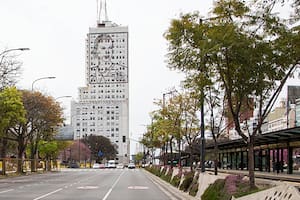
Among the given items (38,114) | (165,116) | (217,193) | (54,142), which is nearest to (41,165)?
(54,142)

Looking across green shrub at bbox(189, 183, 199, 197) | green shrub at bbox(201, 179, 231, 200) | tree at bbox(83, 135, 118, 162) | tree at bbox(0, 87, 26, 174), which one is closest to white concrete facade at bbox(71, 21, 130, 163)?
tree at bbox(83, 135, 118, 162)

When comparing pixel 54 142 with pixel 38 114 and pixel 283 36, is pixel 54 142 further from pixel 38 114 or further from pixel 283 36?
Answer: pixel 283 36

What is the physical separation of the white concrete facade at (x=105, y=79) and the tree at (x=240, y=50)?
12134 centimetres

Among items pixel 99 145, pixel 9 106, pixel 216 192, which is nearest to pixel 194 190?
pixel 216 192

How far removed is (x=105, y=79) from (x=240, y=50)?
12737 cm

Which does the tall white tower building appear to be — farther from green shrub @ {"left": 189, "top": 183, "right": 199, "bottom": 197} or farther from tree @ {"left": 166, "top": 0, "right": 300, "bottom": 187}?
tree @ {"left": 166, "top": 0, "right": 300, "bottom": 187}

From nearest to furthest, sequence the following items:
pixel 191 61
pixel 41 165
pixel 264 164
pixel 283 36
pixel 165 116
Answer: pixel 283 36 < pixel 191 61 < pixel 165 116 < pixel 264 164 < pixel 41 165

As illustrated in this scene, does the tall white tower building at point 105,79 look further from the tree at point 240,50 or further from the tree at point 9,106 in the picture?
the tree at point 240,50

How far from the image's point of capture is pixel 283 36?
16.7 meters

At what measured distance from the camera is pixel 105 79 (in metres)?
144

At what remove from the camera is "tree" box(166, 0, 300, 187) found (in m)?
16.9

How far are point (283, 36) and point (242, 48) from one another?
1.26m

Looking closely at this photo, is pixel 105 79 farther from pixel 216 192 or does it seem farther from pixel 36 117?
pixel 216 192

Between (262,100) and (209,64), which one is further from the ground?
(209,64)
